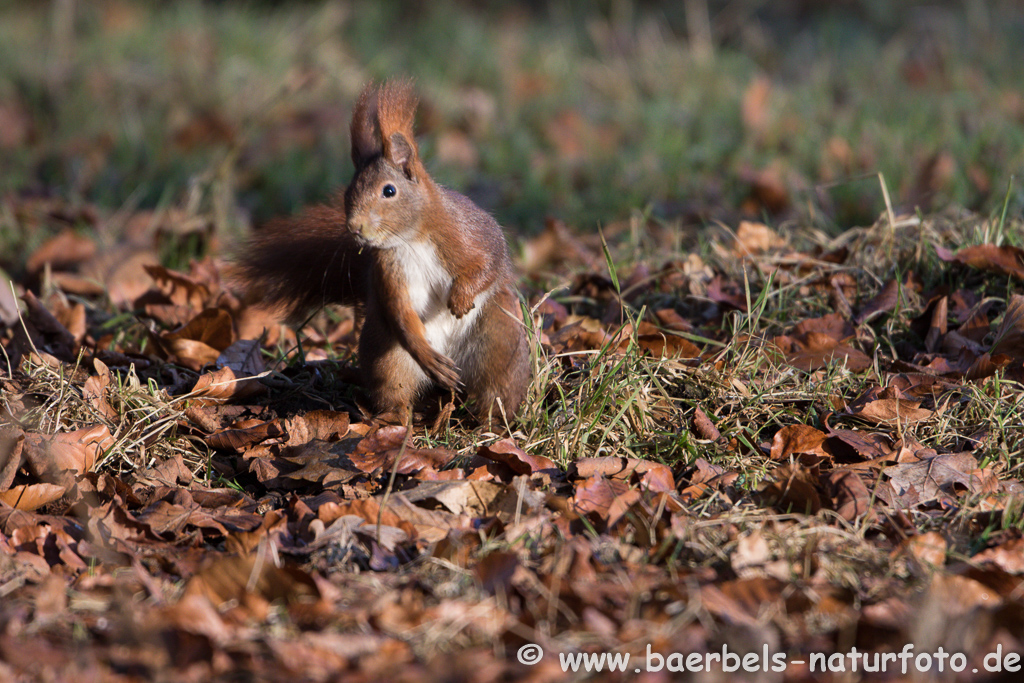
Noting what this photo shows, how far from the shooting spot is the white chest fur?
2.32 meters

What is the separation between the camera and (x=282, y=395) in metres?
2.73

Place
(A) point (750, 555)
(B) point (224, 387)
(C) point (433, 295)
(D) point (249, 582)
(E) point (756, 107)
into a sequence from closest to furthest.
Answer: (D) point (249, 582) < (A) point (750, 555) < (C) point (433, 295) < (B) point (224, 387) < (E) point (756, 107)

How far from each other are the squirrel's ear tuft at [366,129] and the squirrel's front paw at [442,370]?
20.0 inches

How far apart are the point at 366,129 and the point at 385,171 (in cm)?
14

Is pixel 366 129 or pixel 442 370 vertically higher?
pixel 366 129

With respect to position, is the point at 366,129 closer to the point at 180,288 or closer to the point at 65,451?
the point at 65,451

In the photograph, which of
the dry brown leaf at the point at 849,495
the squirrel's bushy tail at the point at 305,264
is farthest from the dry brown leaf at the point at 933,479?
the squirrel's bushy tail at the point at 305,264

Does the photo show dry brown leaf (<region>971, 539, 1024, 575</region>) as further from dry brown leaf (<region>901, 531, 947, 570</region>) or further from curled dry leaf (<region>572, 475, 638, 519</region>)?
curled dry leaf (<region>572, 475, 638, 519</region>)

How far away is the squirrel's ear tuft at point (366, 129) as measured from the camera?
7.51 feet

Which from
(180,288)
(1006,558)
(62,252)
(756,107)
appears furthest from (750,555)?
(756,107)

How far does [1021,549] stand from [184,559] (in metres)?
1.69

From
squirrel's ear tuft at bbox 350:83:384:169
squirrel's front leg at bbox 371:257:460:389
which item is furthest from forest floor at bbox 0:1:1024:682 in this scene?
squirrel's ear tuft at bbox 350:83:384:169

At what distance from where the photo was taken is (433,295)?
7.78ft

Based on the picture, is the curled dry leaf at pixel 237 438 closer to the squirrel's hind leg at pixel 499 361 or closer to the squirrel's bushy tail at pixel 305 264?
the squirrel's bushy tail at pixel 305 264
